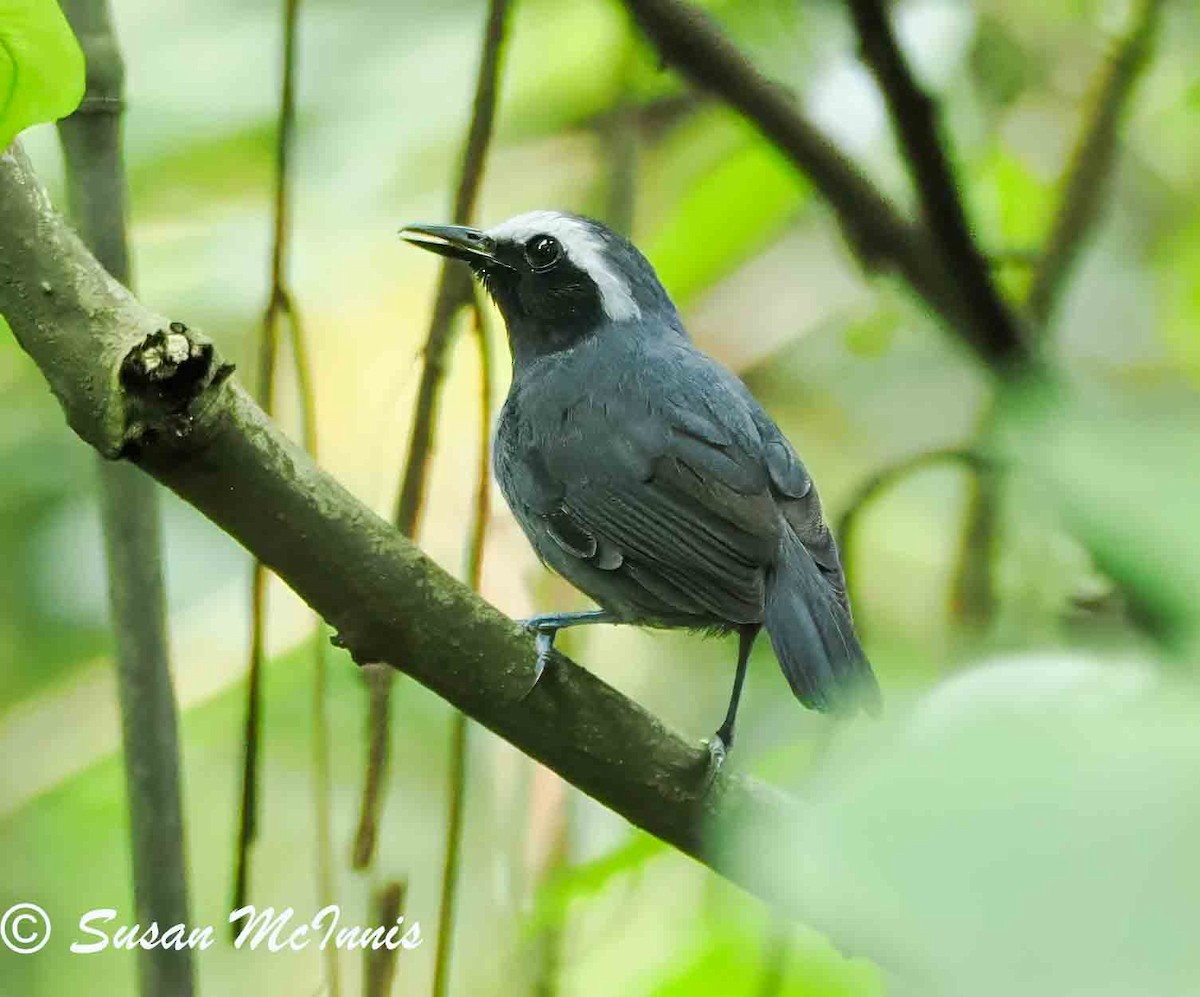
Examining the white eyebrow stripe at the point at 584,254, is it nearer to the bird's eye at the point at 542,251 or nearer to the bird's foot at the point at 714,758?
the bird's eye at the point at 542,251

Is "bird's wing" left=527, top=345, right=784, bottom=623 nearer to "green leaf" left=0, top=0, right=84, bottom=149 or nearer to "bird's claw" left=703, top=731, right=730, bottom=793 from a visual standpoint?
"bird's claw" left=703, top=731, right=730, bottom=793

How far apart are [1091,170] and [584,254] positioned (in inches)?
41.4

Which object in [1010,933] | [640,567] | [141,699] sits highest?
[640,567]

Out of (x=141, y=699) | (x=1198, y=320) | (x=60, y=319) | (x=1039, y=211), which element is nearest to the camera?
(x=60, y=319)

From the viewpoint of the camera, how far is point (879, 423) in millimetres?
4176

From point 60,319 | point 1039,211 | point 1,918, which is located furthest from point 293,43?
point 1039,211

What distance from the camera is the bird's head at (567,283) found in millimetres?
2920

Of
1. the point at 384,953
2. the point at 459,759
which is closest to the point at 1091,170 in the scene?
the point at 459,759

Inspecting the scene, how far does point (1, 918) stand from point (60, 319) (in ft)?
5.70

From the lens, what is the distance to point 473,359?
3918 mm

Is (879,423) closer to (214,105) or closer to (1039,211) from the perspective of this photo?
(1039,211)

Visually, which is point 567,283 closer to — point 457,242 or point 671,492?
point 457,242

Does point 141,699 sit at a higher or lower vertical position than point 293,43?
lower

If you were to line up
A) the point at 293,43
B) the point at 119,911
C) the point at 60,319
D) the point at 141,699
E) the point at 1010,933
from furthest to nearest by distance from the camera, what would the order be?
the point at 119,911 → the point at 293,43 → the point at 141,699 → the point at 60,319 → the point at 1010,933
